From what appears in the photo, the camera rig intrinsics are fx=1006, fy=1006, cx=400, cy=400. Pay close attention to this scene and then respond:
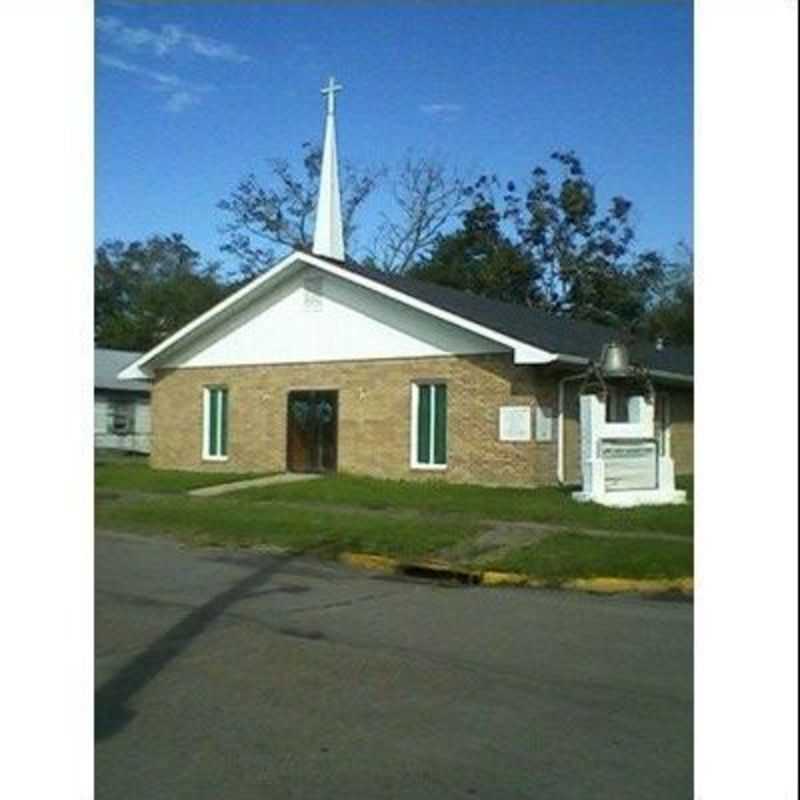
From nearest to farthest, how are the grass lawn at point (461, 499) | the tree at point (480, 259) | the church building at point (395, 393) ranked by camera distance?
the tree at point (480, 259) → the grass lawn at point (461, 499) → the church building at point (395, 393)

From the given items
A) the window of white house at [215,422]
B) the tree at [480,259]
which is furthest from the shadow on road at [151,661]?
the window of white house at [215,422]

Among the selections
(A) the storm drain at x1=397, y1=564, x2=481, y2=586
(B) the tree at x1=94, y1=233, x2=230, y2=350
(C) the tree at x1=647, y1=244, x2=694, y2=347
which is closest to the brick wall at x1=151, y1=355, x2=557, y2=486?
(A) the storm drain at x1=397, y1=564, x2=481, y2=586

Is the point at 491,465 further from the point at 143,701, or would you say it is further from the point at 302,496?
the point at 143,701

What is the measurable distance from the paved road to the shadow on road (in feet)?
0.05

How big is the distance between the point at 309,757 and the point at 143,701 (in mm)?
923

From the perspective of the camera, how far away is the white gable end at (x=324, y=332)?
793 centimetres

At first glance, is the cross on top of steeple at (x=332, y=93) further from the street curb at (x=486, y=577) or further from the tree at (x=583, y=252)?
the street curb at (x=486, y=577)

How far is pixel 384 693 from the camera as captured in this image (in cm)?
390

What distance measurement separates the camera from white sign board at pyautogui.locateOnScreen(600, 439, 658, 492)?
10219 mm

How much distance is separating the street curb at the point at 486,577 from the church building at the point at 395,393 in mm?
2026

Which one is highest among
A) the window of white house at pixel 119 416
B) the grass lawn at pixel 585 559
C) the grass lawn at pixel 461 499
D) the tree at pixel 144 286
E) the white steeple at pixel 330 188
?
the white steeple at pixel 330 188

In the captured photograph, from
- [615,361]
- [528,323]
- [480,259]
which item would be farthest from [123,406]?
[615,361]

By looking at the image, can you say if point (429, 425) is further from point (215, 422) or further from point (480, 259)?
point (480, 259)

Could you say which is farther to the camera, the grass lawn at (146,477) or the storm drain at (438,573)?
the storm drain at (438,573)
